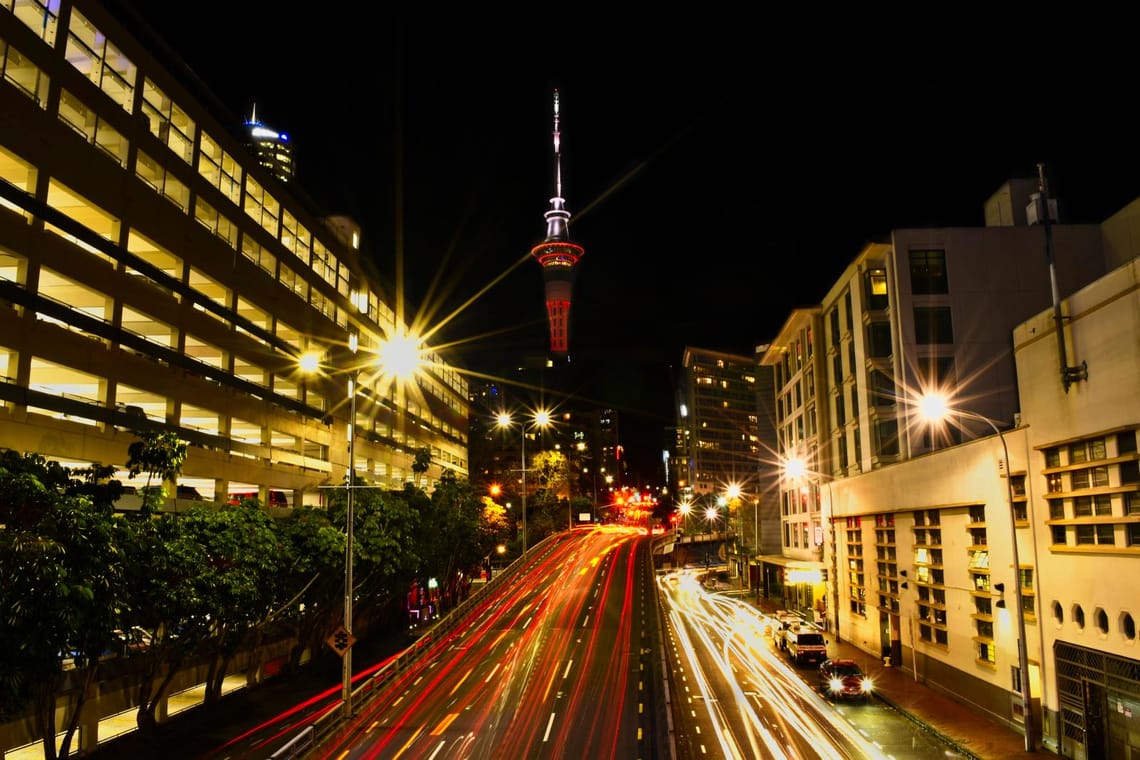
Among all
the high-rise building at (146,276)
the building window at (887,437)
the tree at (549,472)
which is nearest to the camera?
the high-rise building at (146,276)

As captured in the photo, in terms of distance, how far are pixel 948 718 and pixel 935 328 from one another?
2388 cm

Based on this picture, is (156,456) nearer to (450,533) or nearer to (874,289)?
Answer: (450,533)

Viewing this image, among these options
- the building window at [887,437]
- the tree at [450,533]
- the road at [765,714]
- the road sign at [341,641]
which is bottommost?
the road at [765,714]

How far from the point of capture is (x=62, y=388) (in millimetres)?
37531

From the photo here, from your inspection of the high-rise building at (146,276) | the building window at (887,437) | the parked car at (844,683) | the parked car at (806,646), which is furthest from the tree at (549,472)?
the parked car at (844,683)

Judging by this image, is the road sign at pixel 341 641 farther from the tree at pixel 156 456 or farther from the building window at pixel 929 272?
the building window at pixel 929 272

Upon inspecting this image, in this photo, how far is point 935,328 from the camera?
157 ft

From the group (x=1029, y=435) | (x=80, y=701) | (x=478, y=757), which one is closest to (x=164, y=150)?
(x=80, y=701)

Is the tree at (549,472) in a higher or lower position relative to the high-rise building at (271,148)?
lower

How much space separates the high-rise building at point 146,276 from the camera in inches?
1215

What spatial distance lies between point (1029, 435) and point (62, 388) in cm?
4076

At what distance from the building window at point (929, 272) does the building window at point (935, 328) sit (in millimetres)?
1235

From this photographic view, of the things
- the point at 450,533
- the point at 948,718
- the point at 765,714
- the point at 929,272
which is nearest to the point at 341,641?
the point at 765,714

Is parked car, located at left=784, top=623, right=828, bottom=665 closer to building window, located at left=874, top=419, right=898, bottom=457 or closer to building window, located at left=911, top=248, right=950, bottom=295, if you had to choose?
building window, located at left=874, top=419, right=898, bottom=457
